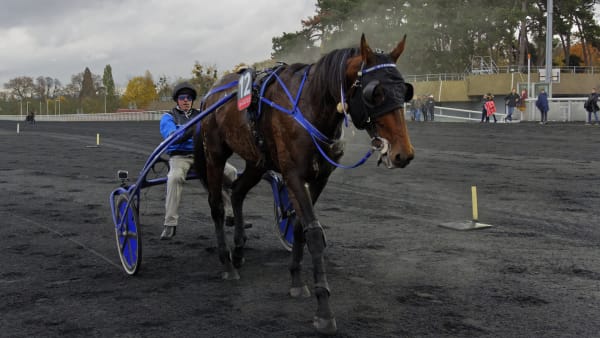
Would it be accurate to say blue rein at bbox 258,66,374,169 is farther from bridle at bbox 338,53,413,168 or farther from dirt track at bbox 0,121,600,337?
dirt track at bbox 0,121,600,337

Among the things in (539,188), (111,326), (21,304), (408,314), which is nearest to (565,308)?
(408,314)

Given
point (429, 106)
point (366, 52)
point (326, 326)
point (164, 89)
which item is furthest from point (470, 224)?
point (164, 89)

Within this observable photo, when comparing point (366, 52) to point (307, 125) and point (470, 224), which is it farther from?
point (470, 224)

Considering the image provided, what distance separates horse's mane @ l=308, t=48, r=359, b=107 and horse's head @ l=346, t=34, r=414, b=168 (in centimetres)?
17

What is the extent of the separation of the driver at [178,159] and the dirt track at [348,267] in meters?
0.35

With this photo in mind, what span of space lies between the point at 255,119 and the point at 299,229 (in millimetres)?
896

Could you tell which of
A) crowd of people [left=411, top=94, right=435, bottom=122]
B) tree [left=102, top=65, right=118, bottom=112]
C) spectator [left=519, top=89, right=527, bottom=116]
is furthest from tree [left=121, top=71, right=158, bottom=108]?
spectator [left=519, top=89, right=527, bottom=116]

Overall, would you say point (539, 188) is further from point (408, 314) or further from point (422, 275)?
point (408, 314)

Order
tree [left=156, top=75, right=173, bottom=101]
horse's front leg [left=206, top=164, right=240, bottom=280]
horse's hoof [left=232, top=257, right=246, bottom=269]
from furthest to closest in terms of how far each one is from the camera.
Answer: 1. tree [left=156, top=75, right=173, bottom=101]
2. horse's front leg [left=206, top=164, right=240, bottom=280]
3. horse's hoof [left=232, top=257, right=246, bottom=269]

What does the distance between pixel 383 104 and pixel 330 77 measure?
→ 0.56m

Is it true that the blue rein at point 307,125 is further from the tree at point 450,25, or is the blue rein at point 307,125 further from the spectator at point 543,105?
the tree at point 450,25

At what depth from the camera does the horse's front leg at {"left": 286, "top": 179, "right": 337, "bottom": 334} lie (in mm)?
3945

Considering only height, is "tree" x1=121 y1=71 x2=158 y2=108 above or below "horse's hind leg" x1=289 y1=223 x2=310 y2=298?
above

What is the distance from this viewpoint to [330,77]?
4234 mm
